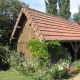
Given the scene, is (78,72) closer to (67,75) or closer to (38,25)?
(67,75)

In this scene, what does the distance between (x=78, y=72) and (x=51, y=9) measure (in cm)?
2351

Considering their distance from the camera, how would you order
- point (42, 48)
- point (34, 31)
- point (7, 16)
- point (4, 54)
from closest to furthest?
point (42, 48), point (34, 31), point (4, 54), point (7, 16)

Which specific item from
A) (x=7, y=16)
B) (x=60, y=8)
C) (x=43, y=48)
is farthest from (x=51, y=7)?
(x=43, y=48)

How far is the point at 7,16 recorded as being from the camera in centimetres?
2141

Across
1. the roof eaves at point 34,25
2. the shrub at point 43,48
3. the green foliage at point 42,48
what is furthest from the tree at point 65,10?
the green foliage at point 42,48

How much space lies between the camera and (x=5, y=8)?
21.3m

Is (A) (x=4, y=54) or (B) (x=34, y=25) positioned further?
(A) (x=4, y=54)

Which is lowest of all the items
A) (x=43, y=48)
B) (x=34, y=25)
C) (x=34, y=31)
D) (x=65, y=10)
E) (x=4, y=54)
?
(x=4, y=54)

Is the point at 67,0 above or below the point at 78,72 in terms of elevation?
above

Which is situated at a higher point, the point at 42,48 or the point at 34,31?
the point at 34,31

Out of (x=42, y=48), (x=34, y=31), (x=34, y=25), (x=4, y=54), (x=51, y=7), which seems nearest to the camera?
(x=42, y=48)

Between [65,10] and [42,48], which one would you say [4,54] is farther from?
[65,10]

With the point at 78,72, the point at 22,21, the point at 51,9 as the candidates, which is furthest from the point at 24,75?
the point at 51,9

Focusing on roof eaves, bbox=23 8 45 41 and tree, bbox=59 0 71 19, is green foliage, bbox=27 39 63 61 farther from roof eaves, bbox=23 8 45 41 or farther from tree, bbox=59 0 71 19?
tree, bbox=59 0 71 19
